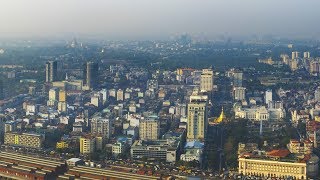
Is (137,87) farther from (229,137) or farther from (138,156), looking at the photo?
(138,156)

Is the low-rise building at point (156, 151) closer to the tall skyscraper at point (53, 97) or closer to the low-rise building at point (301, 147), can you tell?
the low-rise building at point (301, 147)

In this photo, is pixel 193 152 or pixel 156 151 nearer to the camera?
pixel 193 152

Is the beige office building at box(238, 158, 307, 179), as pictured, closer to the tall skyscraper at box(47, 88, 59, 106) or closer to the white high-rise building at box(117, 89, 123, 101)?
the tall skyscraper at box(47, 88, 59, 106)

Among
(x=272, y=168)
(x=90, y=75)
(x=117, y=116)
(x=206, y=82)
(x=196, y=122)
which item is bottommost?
(x=272, y=168)

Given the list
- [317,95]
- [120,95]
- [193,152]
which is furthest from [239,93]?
[193,152]

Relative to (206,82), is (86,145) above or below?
below

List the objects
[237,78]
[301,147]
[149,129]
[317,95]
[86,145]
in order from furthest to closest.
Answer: [237,78], [317,95], [149,129], [86,145], [301,147]

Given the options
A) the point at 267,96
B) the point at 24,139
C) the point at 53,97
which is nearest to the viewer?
the point at 24,139

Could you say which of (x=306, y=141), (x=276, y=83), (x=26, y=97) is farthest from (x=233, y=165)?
(x=276, y=83)

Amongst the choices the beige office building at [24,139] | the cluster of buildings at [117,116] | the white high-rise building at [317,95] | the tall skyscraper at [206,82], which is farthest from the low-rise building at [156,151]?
the tall skyscraper at [206,82]

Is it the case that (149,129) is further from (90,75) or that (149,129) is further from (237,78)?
(237,78)
